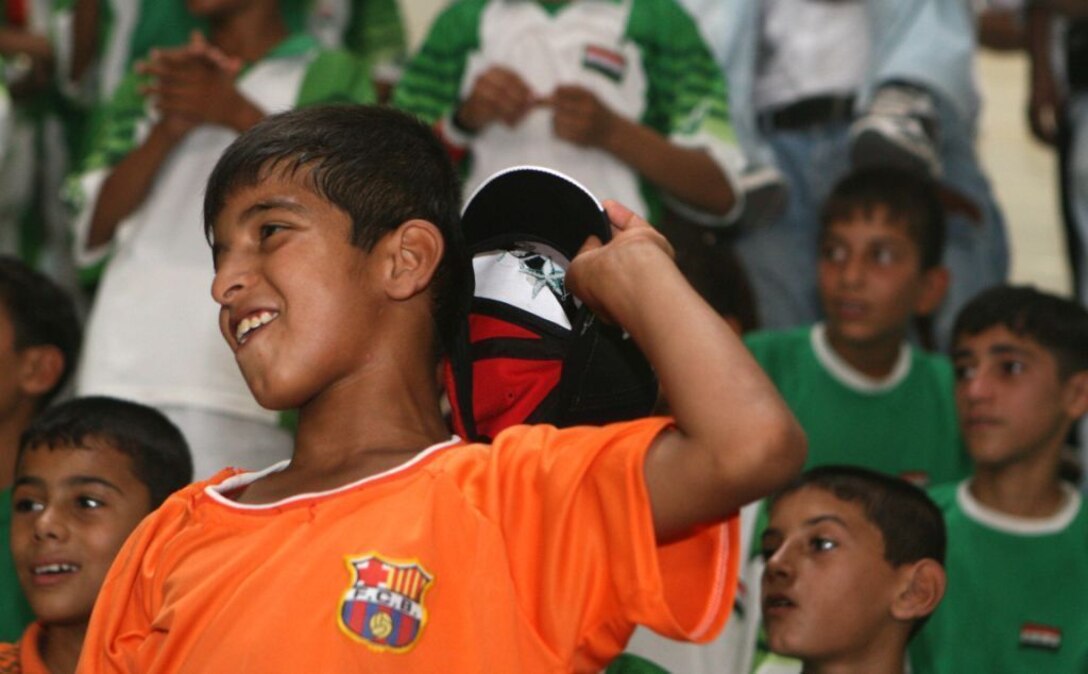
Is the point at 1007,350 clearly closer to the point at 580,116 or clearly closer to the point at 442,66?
the point at 580,116

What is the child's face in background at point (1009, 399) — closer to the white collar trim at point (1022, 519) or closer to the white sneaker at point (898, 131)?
the white collar trim at point (1022, 519)

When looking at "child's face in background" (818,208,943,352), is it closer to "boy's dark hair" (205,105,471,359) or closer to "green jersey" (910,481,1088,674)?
"green jersey" (910,481,1088,674)

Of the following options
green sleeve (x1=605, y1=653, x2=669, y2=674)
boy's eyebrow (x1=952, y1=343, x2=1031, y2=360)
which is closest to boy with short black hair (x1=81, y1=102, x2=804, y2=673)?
green sleeve (x1=605, y1=653, x2=669, y2=674)

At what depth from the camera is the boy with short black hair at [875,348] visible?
403cm

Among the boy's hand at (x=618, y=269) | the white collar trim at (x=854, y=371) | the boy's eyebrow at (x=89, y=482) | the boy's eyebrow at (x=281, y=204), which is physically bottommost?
the white collar trim at (x=854, y=371)

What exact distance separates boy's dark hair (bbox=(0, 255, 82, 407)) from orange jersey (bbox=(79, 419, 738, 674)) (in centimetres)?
204

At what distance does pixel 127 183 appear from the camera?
3965 mm

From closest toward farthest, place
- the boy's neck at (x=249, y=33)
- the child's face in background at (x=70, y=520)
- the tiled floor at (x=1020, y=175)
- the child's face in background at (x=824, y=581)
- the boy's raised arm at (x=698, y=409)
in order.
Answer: the boy's raised arm at (x=698, y=409)
the child's face in background at (x=70, y=520)
the child's face in background at (x=824, y=581)
the boy's neck at (x=249, y=33)
the tiled floor at (x=1020, y=175)

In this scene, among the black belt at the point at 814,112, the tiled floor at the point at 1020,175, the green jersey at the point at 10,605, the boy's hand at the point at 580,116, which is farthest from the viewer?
the tiled floor at the point at 1020,175

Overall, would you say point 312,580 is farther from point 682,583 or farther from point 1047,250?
point 1047,250

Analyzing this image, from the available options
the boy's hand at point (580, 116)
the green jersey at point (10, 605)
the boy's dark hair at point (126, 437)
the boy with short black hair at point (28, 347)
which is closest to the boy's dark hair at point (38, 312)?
the boy with short black hair at point (28, 347)

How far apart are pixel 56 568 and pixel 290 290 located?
3.95 feet

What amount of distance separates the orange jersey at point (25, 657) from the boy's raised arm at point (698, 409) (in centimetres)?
149

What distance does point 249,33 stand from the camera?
423 cm
